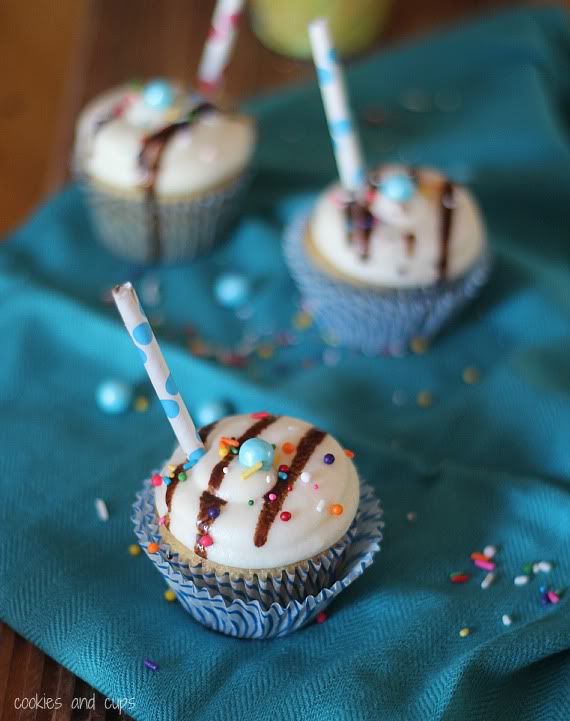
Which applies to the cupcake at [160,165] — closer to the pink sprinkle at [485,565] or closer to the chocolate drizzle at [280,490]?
the chocolate drizzle at [280,490]

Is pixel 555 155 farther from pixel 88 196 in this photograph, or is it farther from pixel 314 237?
pixel 88 196

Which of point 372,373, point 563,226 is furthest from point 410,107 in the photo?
point 372,373

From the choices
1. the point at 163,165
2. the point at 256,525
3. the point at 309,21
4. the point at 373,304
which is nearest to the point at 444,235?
the point at 373,304

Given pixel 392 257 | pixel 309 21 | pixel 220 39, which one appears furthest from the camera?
pixel 309 21

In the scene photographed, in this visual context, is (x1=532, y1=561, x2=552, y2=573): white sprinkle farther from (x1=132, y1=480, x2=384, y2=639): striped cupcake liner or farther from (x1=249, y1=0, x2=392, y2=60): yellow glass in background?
(x1=249, y1=0, x2=392, y2=60): yellow glass in background

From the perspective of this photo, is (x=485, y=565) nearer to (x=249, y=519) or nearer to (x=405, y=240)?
(x=249, y=519)

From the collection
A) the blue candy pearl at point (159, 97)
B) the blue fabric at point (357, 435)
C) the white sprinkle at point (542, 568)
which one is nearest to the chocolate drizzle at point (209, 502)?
the blue fabric at point (357, 435)
